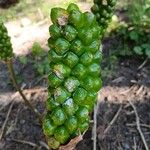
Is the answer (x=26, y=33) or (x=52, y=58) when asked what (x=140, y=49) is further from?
(x=52, y=58)

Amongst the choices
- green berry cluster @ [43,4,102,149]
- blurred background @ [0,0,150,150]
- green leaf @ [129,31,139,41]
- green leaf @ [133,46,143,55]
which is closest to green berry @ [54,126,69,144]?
green berry cluster @ [43,4,102,149]

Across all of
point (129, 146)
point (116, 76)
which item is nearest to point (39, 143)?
point (129, 146)

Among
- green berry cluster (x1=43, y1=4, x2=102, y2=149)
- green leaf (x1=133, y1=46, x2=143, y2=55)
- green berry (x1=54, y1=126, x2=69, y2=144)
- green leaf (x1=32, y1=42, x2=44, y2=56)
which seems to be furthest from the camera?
green leaf (x1=32, y1=42, x2=44, y2=56)

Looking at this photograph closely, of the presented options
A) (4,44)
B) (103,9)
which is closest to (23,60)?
(4,44)

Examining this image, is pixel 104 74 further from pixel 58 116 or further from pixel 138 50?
pixel 58 116

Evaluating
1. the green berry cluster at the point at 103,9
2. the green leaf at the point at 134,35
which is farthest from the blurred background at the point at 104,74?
the green berry cluster at the point at 103,9

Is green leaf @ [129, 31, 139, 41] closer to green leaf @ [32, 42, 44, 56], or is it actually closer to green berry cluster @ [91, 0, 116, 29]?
green leaf @ [32, 42, 44, 56]
